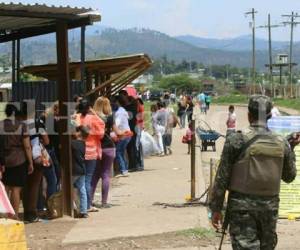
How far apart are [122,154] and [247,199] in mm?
10101

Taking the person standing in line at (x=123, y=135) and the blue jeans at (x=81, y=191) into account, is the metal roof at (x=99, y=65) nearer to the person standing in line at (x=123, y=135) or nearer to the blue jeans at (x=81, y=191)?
the person standing in line at (x=123, y=135)

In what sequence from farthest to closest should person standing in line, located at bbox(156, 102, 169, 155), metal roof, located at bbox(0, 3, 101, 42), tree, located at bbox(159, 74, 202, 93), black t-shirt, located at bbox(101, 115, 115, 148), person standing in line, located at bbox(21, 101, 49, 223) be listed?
tree, located at bbox(159, 74, 202, 93) → person standing in line, located at bbox(156, 102, 169, 155) → black t-shirt, located at bbox(101, 115, 115, 148) → person standing in line, located at bbox(21, 101, 49, 223) → metal roof, located at bbox(0, 3, 101, 42)

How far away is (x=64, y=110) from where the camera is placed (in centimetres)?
1053

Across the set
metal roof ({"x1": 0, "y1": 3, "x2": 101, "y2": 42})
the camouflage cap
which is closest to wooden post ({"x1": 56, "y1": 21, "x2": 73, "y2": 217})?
metal roof ({"x1": 0, "y1": 3, "x2": 101, "y2": 42})

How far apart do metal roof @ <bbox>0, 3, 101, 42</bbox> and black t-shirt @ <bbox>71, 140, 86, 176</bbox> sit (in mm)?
1765

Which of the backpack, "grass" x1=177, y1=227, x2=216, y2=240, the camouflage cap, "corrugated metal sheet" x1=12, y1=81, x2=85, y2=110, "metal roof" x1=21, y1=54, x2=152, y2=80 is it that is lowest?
"grass" x1=177, y1=227, x2=216, y2=240

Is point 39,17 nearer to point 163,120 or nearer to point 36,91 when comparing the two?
point 36,91

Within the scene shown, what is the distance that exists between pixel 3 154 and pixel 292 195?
406 centimetres

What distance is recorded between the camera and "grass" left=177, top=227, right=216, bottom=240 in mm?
9094

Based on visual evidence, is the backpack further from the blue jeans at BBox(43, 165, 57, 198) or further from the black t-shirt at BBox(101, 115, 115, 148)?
the black t-shirt at BBox(101, 115, 115, 148)

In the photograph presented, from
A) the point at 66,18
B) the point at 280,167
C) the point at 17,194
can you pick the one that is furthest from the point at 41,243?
the point at 280,167

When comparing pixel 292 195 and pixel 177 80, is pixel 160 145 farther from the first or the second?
pixel 177 80

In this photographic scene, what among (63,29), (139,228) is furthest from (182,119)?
(139,228)

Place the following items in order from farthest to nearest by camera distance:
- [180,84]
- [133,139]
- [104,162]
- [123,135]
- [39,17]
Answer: [180,84] → [133,139] → [123,135] → [104,162] → [39,17]
